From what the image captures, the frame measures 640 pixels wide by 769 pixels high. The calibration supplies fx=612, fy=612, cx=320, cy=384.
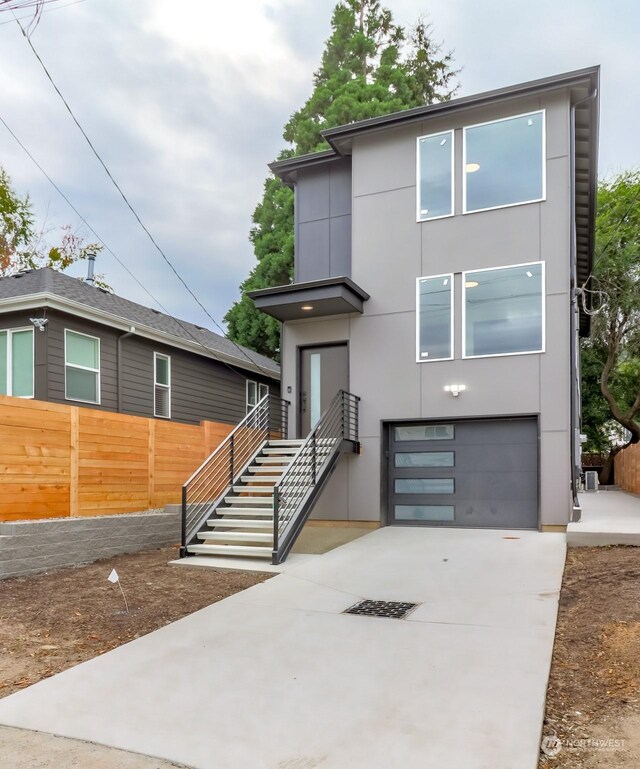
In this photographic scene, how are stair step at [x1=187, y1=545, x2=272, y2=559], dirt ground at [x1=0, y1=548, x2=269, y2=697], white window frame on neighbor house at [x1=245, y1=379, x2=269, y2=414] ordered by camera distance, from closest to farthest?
dirt ground at [x1=0, y1=548, x2=269, y2=697]
stair step at [x1=187, y1=545, x2=272, y2=559]
white window frame on neighbor house at [x1=245, y1=379, x2=269, y2=414]

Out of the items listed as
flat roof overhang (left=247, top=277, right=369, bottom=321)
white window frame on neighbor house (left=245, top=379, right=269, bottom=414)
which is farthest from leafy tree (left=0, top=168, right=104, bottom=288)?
flat roof overhang (left=247, top=277, right=369, bottom=321)

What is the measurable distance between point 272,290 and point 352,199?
2.34 m

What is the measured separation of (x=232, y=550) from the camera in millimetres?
7594

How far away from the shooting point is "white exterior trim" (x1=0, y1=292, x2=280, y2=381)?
1067 cm

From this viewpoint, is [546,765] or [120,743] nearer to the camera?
[546,765]

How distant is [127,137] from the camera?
17031 mm

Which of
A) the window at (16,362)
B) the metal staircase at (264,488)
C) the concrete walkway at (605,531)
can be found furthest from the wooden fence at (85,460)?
the concrete walkway at (605,531)

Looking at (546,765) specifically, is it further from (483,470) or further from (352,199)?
(352,199)

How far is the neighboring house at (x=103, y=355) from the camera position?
1091 cm

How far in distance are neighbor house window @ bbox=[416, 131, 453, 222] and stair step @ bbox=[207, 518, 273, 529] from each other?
561cm

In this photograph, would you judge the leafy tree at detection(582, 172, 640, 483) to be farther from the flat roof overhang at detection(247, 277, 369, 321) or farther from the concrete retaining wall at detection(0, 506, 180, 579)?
the concrete retaining wall at detection(0, 506, 180, 579)

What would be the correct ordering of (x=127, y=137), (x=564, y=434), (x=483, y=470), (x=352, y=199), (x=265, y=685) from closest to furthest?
1. (x=265, y=685)
2. (x=564, y=434)
3. (x=483, y=470)
4. (x=352, y=199)
5. (x=127, y=137)

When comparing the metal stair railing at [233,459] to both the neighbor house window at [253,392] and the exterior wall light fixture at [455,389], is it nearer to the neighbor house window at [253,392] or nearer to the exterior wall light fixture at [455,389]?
the exterior wall light fixture at [455,389]

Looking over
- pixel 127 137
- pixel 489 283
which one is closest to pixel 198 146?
pixel 127 137
